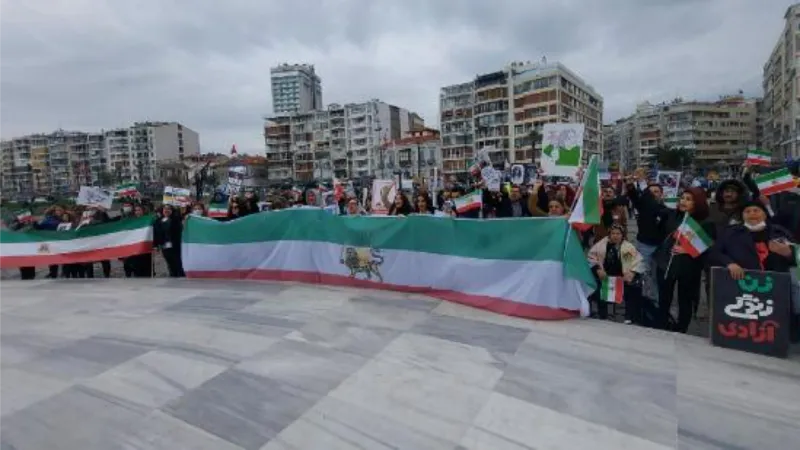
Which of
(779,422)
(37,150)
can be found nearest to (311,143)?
(37,150)

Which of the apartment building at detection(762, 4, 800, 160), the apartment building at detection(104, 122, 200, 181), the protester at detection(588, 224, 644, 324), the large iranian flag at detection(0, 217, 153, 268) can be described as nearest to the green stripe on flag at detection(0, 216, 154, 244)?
the large iranian flag at detection(0, 217, 153, 268)

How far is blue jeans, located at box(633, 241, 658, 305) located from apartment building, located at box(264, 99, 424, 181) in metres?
105

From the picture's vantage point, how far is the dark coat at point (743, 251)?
17.2ft

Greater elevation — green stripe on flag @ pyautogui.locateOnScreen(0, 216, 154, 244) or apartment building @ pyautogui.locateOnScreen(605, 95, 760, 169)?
apartment building @ pyautogui.locateOnScreen(605, 95, 760, 169)

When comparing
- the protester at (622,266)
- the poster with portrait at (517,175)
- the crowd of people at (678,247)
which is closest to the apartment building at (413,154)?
the poster with portrait at (517,175)

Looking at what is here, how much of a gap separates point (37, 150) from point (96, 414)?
19528cm

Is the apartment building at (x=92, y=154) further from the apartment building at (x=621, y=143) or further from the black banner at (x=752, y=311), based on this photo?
the black banner at (x=752, y=311)

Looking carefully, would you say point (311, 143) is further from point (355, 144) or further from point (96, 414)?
point (96, 414)

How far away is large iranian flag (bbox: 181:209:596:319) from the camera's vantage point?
6395 millimetres

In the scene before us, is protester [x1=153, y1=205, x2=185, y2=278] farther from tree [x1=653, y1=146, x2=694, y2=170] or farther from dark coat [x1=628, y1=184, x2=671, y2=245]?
tree [x1=653, y1=146, x2=694, y2=170]

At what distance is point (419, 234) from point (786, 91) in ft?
314

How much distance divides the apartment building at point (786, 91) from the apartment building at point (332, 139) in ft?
227

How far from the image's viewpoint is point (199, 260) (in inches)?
387

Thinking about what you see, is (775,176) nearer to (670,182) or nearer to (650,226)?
(650,226)
